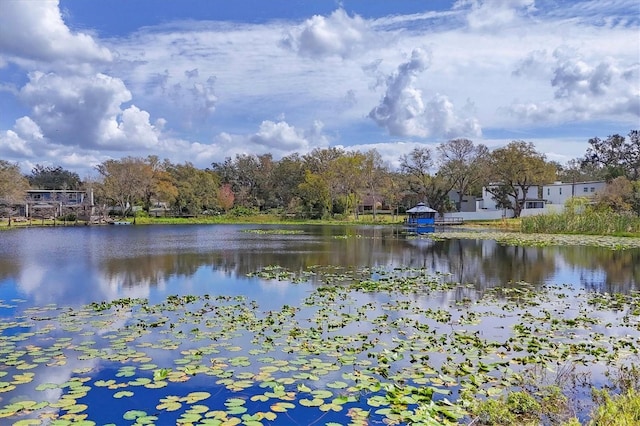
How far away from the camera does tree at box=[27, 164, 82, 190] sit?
85294 mm

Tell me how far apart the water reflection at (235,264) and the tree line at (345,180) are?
1224 inches

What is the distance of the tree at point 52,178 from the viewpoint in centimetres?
8529

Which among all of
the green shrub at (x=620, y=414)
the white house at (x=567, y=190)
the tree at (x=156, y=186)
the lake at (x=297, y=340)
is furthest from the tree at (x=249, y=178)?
the green shrub at (x=620, y=414)

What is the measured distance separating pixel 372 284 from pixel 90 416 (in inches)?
358

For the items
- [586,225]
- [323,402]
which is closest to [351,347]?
[323,402]

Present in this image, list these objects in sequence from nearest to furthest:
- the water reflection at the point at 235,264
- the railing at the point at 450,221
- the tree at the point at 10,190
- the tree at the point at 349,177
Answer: the water reflection at the point at 235,264 < the tree at the point at 10,190 < the railing at the point at 450,221 < the tree at the point at 349,177

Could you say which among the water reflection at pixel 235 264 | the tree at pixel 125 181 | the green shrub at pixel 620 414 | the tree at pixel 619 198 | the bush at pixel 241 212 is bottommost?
the water reflection at pixel 235 264

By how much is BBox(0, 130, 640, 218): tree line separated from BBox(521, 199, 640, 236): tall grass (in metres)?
18.8

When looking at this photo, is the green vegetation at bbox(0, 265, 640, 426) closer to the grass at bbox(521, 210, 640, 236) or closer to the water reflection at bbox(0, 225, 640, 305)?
the water reflection at bbox(0, 225, 640, 305)

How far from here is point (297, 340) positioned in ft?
25.5

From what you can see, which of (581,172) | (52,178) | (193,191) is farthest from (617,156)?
(52,178)

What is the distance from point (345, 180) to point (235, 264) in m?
43.5

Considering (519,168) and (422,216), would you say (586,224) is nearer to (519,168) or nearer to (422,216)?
(422,216)

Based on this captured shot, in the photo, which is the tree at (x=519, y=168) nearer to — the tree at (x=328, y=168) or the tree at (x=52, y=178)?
the tree at (x=328, y=168)
